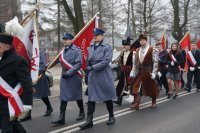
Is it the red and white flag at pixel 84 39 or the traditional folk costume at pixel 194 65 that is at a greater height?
the red and white flag at pixel 84 39

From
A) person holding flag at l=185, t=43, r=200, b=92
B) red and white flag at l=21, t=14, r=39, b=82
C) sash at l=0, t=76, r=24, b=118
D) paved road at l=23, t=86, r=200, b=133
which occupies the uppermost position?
red and white flag at l=21, t=14, r=39, b=82

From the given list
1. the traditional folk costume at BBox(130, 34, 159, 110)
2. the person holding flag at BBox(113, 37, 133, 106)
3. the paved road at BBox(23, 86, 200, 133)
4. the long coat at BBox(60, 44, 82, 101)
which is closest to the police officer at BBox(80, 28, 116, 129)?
the long coat at BBox(60, 44, 82, 101)

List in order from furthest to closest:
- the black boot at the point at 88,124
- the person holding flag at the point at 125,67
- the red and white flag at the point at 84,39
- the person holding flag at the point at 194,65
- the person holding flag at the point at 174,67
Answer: the person holding flag at the point at 194,65 → the person holding flag at the point at 174,67 → the person holding flag at the point at 125,67 → the red and white flag at the point at 84,39 → the black boot at the point at 88,124

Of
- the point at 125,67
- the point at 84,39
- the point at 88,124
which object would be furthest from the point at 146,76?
the point at 88,124

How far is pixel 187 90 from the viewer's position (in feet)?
44.2

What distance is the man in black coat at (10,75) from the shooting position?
512 cm

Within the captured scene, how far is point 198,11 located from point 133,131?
120ft

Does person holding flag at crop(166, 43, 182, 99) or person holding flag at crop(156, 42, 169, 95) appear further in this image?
person holding flag at crop(156, 42, 169, 95)

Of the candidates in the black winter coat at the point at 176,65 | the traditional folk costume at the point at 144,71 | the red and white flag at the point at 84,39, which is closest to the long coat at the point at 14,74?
the red and white flag at the point at 84,39

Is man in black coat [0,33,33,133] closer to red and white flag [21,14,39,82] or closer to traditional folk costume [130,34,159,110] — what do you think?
red and white flag [21,14,39,82]

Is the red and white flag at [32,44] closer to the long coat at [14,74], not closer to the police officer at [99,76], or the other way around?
the police officer at [99,76]

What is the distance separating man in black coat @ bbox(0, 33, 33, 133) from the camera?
5117 mm

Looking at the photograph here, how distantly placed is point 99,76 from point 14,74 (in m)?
2.85

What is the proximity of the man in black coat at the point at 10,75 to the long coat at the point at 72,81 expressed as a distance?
2.76 meters
